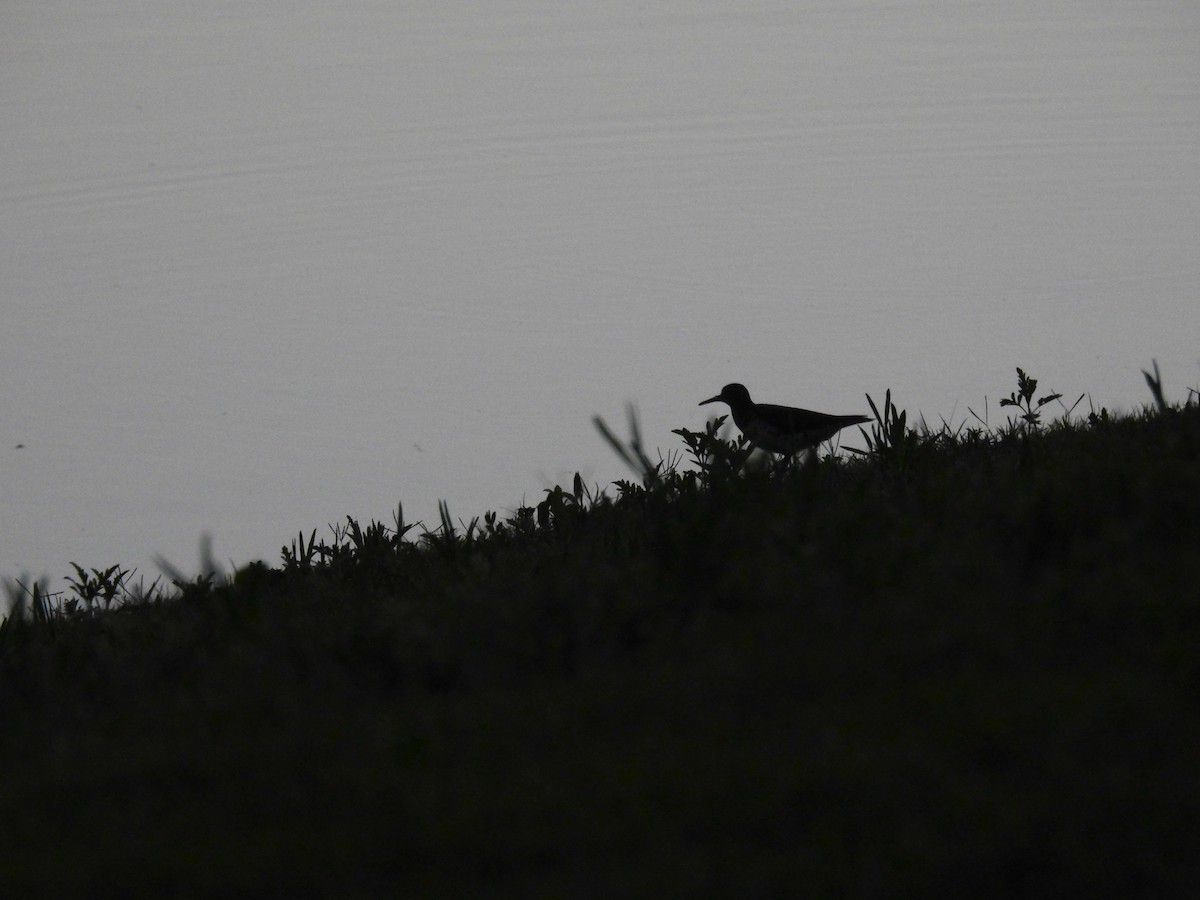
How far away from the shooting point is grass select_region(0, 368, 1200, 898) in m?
2.62

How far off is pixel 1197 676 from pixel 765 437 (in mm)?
4667

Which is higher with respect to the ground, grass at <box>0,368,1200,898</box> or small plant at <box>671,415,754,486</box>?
small plant at <box>671,415,754,486</box>

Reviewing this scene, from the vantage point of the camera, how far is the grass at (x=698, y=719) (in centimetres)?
262

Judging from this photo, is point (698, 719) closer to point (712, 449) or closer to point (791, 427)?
point (712, 449)

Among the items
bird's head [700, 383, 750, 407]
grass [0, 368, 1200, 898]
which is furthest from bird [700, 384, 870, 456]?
grass [0, 368, 1200, 898]

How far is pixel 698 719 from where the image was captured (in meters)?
3.19

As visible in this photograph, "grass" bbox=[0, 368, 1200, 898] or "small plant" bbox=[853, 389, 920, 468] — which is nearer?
"grass" bbox=[0, 368, 1200, 898]

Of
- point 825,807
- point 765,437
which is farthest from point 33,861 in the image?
point 765,437

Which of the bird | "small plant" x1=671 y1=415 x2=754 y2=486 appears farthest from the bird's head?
"small plant" x1=671 y1=415 x2=754 y2=486

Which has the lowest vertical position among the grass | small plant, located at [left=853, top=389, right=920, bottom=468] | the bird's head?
the grass

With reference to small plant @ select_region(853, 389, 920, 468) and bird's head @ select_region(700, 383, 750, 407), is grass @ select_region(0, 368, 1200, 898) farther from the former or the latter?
bird's head @ select_region(700, 383, 750, 407)

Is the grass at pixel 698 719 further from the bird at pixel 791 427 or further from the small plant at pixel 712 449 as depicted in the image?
the bird at pixel 791 427

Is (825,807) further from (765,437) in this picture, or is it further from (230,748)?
(765,437)

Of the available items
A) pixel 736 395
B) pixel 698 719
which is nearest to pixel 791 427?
pixel 736 395
